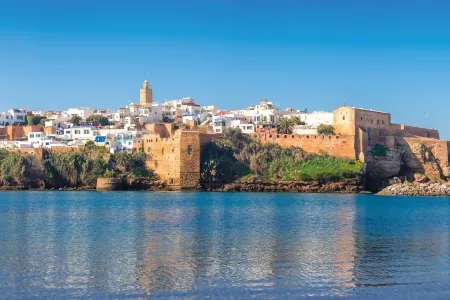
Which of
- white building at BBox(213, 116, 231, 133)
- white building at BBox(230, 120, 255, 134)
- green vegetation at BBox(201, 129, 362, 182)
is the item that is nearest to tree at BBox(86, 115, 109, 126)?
white building at BBox(213, 116, 231, 133)

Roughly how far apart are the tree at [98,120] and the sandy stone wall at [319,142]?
1836 cm

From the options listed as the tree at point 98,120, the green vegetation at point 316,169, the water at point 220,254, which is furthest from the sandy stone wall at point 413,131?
the tree at point 98,120

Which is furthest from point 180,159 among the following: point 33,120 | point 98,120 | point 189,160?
point 33,120

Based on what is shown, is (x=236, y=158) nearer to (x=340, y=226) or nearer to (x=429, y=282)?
(x=340, y=226)

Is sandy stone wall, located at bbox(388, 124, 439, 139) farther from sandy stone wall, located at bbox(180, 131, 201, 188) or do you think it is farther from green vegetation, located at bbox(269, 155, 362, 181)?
sandy stone wall, located at bbox(180, 131, 201, 188)

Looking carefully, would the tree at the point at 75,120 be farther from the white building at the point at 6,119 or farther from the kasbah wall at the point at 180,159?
the kasbah wall at the point at 180,159

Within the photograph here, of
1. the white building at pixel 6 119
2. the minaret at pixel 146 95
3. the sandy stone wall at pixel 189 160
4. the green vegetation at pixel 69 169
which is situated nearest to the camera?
the sandy stone wall at pixel 189 160

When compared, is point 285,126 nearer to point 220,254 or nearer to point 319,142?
point 319,142

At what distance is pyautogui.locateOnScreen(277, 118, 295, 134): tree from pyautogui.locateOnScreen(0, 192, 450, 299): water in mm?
23881

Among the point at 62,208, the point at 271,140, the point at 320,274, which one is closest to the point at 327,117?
the point at 271,140

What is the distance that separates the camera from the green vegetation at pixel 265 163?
1807 inches

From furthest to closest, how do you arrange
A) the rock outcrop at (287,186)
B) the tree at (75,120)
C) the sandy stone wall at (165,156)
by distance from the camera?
the tree at (75,120) < the rock outcrop at (287,186) < the sandy stone wall at (165,156)

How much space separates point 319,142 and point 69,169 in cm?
1778

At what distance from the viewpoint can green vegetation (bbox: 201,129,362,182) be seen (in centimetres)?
4591
